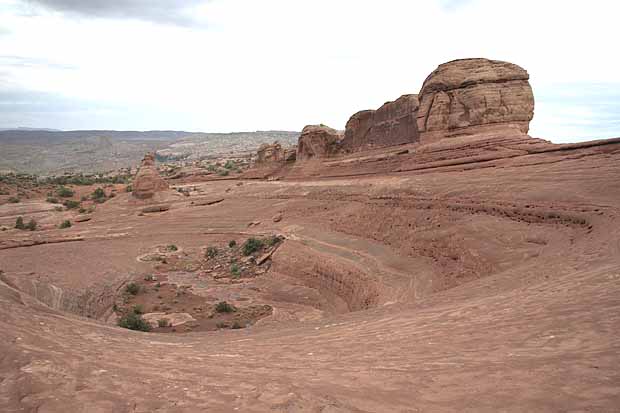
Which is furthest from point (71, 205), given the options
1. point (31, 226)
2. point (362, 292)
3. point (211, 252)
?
point (362, 292)

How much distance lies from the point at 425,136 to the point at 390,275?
10.8m

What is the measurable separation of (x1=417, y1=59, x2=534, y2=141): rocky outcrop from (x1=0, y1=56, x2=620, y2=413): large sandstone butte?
615mm

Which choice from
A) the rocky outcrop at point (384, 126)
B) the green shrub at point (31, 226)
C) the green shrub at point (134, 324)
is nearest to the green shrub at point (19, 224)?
the green shrub at point (31, 226)

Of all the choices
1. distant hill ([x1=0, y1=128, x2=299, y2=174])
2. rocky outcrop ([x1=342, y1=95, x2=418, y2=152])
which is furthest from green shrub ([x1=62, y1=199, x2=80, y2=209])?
distant hill ([x1=0, y1=128, x2=299, y2=174])

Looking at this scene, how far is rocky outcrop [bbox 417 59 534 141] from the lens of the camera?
64.0ft

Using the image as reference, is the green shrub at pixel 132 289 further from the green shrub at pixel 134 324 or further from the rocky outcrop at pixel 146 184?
the rocky outcrop at pixel 146 184

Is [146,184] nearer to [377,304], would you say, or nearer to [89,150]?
[377,304]

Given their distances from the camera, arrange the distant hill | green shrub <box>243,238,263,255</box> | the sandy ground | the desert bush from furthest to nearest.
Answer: the distant hill
green shrub <box>243,238,263,255</box>
the desert bush
the sandy ground

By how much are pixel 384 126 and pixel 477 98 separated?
824 centimetres

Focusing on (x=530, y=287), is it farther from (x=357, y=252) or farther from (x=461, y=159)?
(x=461, y=159)

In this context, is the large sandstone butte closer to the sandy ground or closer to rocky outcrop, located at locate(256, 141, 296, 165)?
the sandy ground

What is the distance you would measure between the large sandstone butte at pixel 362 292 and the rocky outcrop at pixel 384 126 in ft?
4.32

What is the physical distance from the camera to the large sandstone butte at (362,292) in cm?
351

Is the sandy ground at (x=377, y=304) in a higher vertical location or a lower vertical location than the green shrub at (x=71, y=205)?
higher
